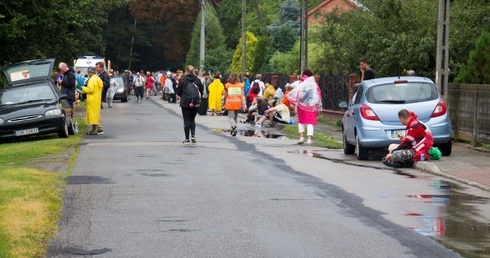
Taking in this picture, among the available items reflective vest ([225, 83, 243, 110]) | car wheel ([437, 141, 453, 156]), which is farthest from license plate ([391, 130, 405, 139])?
reflective vest ([225, 83, 243, 110])

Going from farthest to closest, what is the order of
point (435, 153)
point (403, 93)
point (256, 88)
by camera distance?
point (256, 88) → point (403, 93) → point (435, 153)

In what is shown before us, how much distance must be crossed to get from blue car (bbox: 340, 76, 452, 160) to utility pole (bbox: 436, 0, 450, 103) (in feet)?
12.2

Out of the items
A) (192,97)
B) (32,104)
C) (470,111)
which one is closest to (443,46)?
(470,111)

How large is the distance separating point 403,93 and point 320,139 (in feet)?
23.0

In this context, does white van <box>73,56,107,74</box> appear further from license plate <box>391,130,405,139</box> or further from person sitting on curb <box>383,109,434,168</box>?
person sitting on curb <box>383,109,434,168</box>

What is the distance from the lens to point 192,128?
80.3 feet

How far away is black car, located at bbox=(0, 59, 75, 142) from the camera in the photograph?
2606 centimetres

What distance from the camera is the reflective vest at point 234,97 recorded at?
29.7 m

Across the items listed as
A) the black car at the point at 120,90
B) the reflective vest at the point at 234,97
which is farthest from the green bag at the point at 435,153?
the black car at the point at 120,90

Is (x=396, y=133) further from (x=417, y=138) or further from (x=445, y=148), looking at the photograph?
(x=417, y=138)

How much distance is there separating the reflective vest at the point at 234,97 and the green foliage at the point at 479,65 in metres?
6.26

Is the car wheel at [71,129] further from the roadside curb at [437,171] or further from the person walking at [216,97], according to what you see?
the person walking at [216,97]

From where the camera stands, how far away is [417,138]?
62.9 feet

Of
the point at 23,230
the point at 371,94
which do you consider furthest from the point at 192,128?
the point at 23,230
